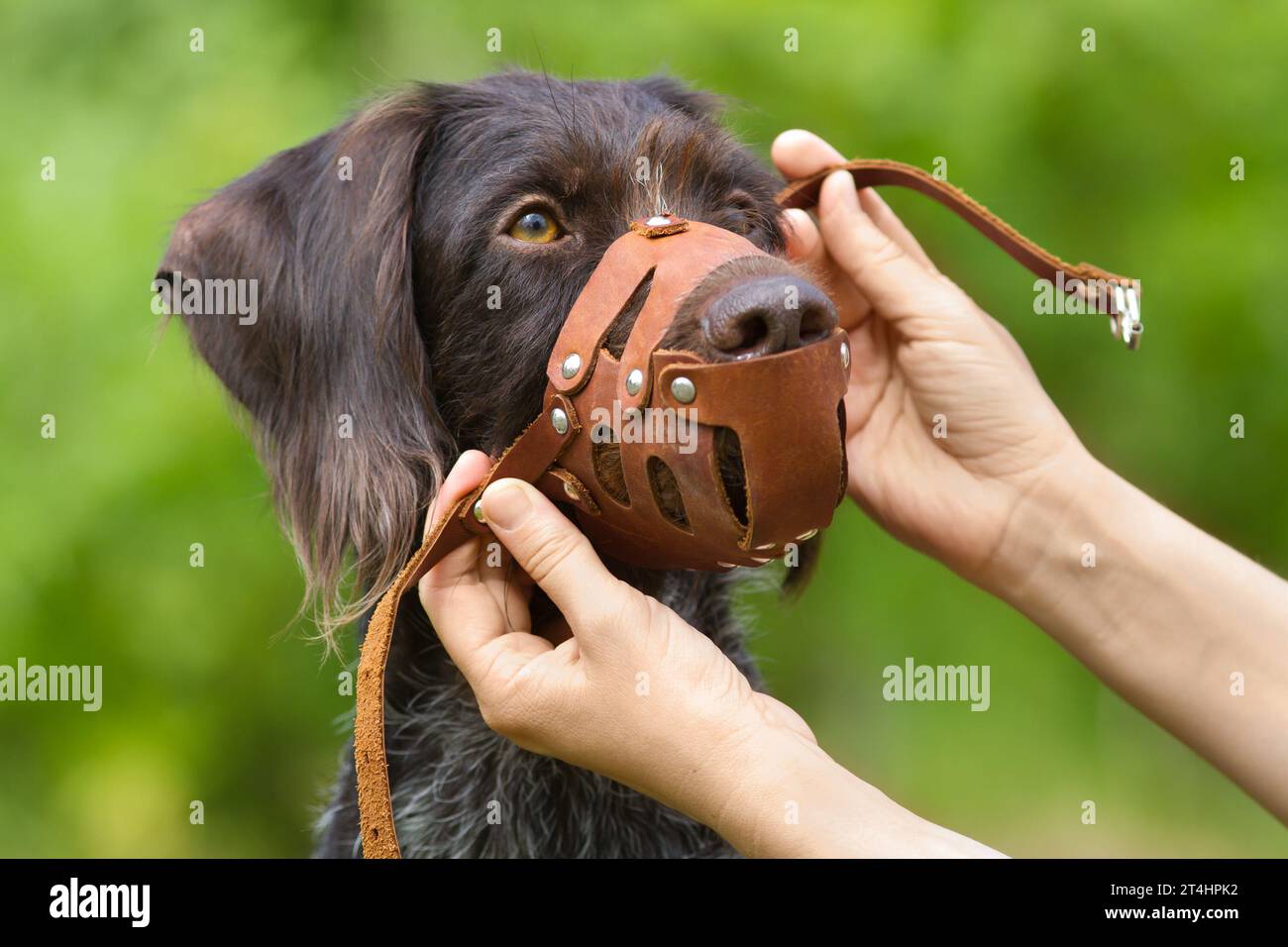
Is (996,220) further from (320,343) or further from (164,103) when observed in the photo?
(164,103)

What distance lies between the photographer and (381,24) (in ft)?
14.7

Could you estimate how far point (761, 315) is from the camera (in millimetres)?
1805

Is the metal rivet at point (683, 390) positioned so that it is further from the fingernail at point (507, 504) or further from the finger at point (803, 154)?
the finger at point (803, 154)

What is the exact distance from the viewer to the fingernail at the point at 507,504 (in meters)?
2.10

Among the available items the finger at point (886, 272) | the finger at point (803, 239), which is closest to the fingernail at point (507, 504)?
the finger at point (803, 239)

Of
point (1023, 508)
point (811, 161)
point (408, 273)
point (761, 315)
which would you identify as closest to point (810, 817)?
point (761, 315)

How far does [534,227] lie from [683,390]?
637 mm

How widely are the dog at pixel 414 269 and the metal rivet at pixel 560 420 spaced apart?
0.32 ft

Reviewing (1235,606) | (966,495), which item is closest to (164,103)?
(966,495)

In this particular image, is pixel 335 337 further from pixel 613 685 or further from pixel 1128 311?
pixel 1128 311

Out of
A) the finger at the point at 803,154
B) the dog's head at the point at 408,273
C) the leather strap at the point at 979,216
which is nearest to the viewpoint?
the dog's head at the point at 408,273

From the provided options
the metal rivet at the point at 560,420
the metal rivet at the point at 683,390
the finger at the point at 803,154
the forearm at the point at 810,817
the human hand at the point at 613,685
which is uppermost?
the finger at the point at 803,154

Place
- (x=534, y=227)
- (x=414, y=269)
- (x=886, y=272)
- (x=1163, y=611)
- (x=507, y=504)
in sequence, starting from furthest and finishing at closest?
(x=886, y=272), (x=1163, y=611), (x=414, y=269), (x=534, y=227), (x=507, y=504)

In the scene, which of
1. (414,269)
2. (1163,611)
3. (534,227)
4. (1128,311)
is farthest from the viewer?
(1163,611)
